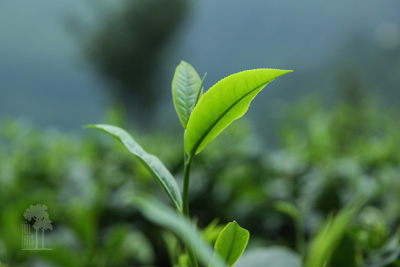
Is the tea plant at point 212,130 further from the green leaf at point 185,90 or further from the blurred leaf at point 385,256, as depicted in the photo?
the blurred leaf at point 385,256

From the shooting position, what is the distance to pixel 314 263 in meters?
0.27

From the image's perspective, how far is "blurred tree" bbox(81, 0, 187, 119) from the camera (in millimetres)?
9895

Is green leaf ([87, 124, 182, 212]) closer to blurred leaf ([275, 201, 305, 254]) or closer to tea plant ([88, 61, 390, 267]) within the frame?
tea plant ([88, 61, 390, 267])

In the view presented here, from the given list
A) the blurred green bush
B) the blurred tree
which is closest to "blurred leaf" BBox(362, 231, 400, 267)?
the blurred green bush

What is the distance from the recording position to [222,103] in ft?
0.75

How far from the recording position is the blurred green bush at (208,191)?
513mm

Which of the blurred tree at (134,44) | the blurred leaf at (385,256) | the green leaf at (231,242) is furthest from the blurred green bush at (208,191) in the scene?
the blurred tree at (134,44)

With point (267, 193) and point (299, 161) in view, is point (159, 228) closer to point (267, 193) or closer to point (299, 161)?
point (267, 193)

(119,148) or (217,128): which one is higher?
(217,128)

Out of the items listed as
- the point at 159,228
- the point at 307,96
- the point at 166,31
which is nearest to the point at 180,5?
the point at 166,31

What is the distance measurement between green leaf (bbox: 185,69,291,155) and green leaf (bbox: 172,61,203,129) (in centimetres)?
3

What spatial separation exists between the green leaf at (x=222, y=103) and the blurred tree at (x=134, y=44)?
374 inches

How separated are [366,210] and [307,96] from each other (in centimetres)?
74

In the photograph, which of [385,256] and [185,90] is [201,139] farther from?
[385,256]
